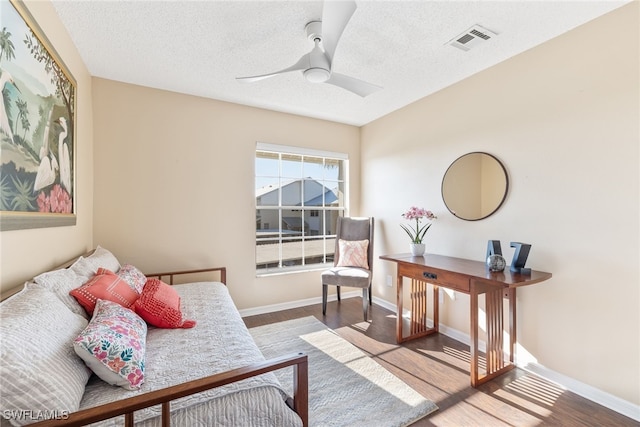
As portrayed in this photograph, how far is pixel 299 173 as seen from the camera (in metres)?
3.80

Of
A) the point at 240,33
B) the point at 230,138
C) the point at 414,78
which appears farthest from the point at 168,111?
the point at 414,78

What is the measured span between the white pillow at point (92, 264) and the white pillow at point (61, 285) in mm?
161

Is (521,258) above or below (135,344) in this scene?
above

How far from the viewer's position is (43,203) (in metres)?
1.57

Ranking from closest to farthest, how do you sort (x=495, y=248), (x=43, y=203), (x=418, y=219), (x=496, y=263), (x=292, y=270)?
(x=43, y=203), (x=496, y=263), (x=495, y=248), (x=418, y=219), (x=292, y=270)

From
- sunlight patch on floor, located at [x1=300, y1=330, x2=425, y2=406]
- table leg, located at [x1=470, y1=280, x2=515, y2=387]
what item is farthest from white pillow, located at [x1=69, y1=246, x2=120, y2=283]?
table leg, located at [x1=470, y1=280, x2=515, y2=387]

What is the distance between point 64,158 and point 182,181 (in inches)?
45.9

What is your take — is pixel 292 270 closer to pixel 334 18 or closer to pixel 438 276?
pixel 438 276

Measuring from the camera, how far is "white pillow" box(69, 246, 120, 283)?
1731 millimetres

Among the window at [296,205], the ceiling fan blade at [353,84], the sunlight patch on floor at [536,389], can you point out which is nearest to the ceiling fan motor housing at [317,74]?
the ceiling fan blade at [353,84]

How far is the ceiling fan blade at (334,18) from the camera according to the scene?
1410 millimetres

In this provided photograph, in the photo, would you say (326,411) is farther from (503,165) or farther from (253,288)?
(503,165)

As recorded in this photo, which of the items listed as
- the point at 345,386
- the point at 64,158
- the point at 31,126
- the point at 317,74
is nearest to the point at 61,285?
the point at 31,126

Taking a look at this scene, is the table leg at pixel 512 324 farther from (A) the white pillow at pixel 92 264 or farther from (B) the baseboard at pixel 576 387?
(A) the white pillow at pixel 92 264
